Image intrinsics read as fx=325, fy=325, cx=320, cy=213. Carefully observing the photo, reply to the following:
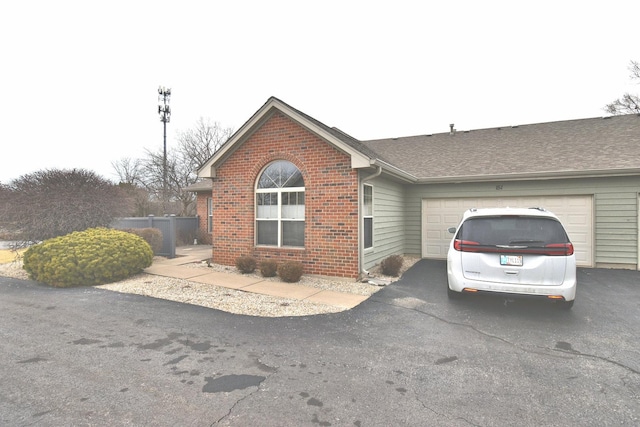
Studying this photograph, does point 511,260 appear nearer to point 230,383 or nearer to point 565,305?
point 565,305

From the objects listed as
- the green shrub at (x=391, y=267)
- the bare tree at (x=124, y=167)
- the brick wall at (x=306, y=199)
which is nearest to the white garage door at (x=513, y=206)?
the green shrub at (x=391, y=267)

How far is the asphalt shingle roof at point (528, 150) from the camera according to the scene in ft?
32.4

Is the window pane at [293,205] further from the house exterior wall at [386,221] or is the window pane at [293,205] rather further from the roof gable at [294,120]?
the house exterior wall at [386,221]

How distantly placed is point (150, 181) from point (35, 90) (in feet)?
56.5

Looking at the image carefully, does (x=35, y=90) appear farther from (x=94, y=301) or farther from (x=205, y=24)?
(x=94, y=301)

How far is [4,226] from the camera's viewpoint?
28.8ft

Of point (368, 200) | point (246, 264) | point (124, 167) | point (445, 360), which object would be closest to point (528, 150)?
point (368, 200)

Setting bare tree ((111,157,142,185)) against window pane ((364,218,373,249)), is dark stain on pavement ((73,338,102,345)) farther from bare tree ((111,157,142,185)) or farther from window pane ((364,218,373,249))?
bare tree ((111,157,142,185))

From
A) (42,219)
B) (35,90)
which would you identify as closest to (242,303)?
(42,219)

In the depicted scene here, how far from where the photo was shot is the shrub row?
7.49 m

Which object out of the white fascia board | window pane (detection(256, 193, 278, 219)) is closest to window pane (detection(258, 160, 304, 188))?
window pane (detection(256, 193, 278, 219))

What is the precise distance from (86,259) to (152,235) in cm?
391

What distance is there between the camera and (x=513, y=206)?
1047cm

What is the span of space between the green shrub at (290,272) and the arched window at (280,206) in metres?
1.03
